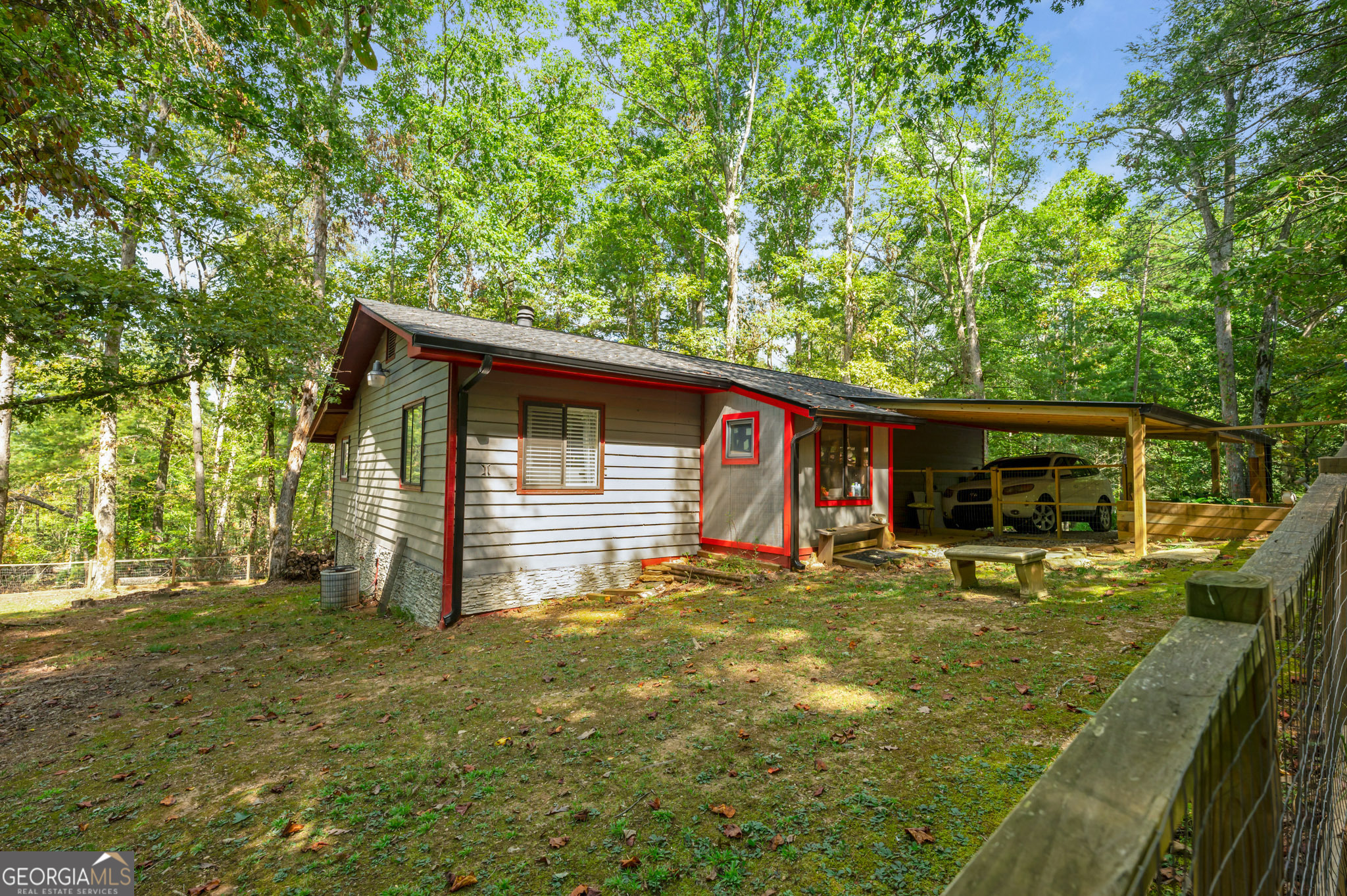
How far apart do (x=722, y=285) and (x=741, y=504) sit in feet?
63.7

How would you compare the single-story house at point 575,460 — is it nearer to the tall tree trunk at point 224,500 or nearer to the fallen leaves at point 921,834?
the fallen leaves at point 921,834

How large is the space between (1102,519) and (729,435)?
393 inches

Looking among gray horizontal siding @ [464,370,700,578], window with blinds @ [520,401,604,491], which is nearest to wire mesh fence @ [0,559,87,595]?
gray horizontal siding @ [464,370,700,578]

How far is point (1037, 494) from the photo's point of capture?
12.7m

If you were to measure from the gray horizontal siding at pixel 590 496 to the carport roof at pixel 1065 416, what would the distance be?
4.87 m

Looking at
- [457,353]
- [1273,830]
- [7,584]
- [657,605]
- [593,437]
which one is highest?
[457,353]

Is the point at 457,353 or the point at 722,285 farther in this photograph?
the point at 722,285

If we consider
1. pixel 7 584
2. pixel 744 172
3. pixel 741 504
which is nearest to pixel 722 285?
pixel 744 172

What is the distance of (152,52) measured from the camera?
328 inches

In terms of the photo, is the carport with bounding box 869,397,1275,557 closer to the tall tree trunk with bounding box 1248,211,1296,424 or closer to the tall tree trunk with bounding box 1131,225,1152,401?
the tall tree trunk with bounding box 1248,211,1296,424

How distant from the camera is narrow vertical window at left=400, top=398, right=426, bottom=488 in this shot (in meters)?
9.05

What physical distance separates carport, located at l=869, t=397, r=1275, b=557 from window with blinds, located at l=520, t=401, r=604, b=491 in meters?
6.39

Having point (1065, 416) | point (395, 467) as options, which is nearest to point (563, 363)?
point (395, 467)

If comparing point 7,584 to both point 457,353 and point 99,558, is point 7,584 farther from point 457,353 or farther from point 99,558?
point 457,353
